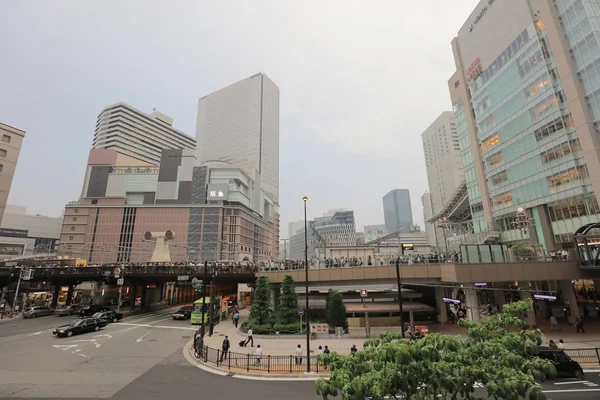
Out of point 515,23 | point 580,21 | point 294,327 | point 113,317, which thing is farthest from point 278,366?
point 515,23

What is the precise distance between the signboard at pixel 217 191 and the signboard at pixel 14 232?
96.3 metres

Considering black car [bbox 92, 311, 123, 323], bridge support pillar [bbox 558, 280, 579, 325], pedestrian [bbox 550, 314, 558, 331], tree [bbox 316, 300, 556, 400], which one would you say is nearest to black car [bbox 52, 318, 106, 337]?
black car [bbox 92, 311, 123, 323]

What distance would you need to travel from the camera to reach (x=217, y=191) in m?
114

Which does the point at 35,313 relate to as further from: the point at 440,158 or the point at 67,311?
the point at 440,158

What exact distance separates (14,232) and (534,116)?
188 meters

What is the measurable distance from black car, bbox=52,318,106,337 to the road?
86 centimetres

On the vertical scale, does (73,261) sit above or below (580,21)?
below

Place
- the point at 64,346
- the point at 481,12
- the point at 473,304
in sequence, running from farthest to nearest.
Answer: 1. the point at 481,12
2. the point at 473,304
3. the point at 64,346

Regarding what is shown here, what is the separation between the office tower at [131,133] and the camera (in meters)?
162

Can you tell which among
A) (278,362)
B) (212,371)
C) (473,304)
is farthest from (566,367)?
(212,371)

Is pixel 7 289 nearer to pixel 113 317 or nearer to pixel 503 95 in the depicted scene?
pixel 113 317

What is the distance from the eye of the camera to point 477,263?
2900cm

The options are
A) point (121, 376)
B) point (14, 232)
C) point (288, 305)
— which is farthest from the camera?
point (14, 232)

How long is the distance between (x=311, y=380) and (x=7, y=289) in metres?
62.7
